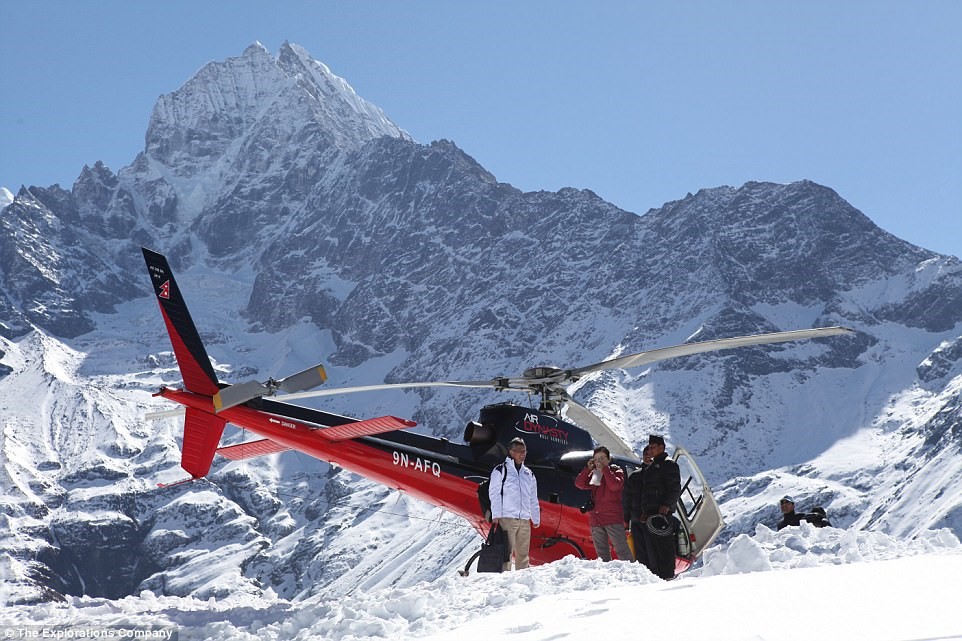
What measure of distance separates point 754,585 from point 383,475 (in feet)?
32.7

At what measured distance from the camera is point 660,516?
1174cm

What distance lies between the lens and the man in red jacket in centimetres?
1355

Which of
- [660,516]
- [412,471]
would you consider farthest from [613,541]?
[412,471]

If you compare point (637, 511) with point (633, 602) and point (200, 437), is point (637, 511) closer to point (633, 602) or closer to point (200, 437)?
point (633, 602)

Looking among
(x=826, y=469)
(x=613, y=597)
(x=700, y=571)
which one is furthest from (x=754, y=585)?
(x=826, y=469)

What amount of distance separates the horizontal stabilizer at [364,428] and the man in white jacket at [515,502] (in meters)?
2.16

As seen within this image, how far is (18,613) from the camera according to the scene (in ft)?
43.5

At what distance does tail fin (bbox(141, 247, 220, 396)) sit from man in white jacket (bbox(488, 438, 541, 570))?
5.54 meters

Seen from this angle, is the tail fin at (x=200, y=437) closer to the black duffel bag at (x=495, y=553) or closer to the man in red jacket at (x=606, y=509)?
the black duffel bag at (x=495, y=553)

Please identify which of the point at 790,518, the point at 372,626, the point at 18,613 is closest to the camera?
the point at 372,626

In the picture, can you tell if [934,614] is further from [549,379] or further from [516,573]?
[549,379]

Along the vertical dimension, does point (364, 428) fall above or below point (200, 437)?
below

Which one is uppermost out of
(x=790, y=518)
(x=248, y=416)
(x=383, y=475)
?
(x=248, y=416)

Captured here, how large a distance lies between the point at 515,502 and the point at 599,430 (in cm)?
464
